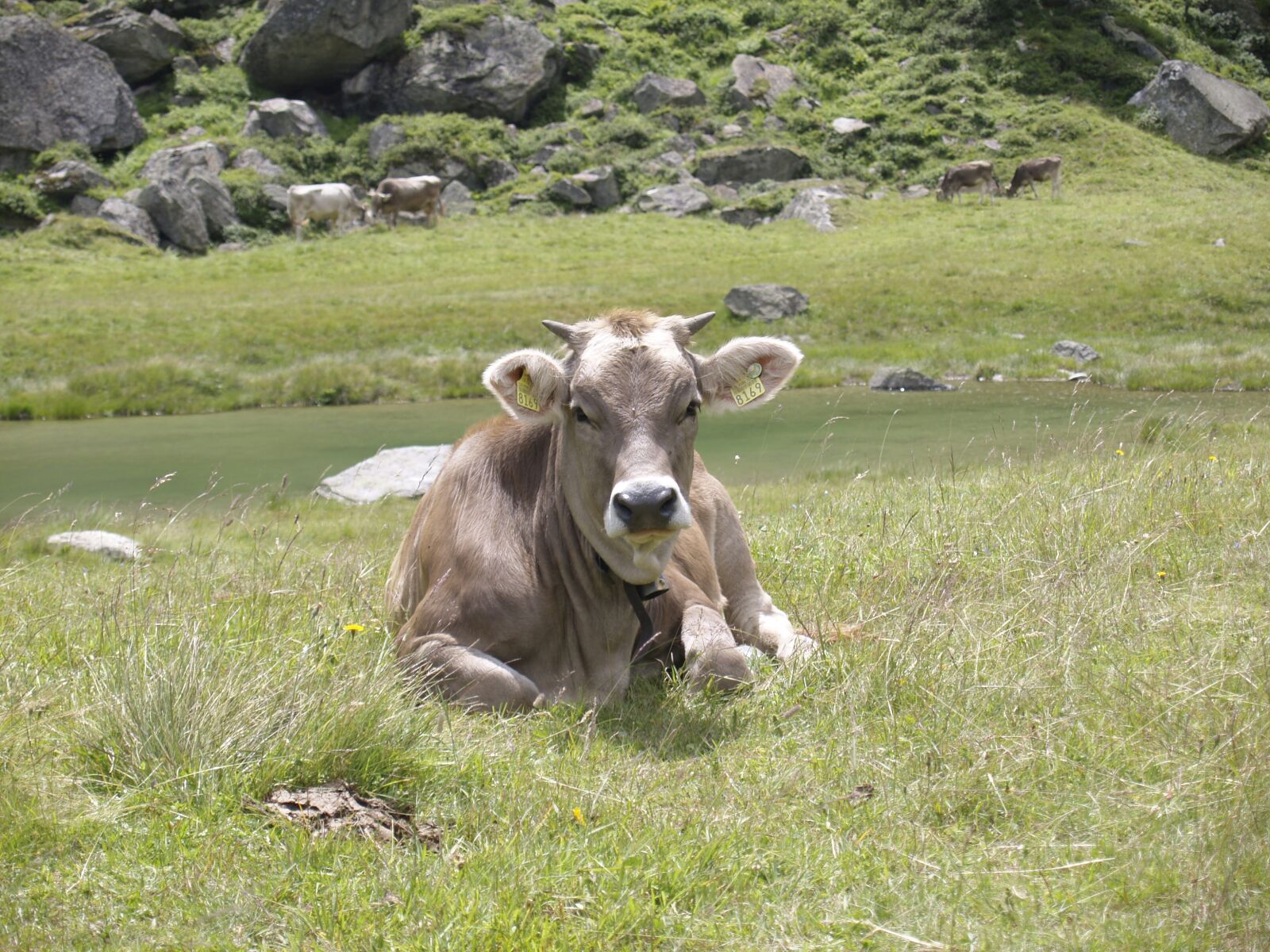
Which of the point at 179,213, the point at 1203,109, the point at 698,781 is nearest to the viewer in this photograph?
the point at 698,781

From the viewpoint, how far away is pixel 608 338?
5.77 m

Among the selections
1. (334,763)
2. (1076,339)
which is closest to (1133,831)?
(334,763)

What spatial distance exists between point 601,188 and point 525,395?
44.8 meters

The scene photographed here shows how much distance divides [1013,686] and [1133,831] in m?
1.11

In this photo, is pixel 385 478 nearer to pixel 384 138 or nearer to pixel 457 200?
pixel 457 200

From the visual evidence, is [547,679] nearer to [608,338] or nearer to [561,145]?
[608,338]

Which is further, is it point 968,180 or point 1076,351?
point 968,180

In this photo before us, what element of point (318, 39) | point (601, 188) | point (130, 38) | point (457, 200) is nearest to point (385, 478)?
point (601, 188)

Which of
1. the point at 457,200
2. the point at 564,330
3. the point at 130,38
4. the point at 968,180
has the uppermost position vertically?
the point at 564,330

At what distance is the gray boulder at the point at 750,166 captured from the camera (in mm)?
51312

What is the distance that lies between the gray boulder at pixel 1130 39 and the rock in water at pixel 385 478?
206 ft

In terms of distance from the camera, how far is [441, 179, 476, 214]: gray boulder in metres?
49.2

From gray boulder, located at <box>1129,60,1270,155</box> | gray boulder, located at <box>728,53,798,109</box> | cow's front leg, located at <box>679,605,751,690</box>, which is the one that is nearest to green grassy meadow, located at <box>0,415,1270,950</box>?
cow's front leg, located at <box>679,605,751,690</box>

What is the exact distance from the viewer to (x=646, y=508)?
4.94 meters
